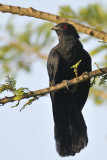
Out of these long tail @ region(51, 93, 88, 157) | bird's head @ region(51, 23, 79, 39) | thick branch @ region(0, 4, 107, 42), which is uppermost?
bird's head @ region(51, 23, 79, 39)

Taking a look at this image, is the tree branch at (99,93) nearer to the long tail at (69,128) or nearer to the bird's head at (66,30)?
the long tail at (69,128)

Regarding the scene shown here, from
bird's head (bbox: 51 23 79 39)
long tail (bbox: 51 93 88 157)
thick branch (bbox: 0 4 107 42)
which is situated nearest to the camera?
thick branch (bbox: 0 4 107 42)

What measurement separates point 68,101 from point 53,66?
657 mm

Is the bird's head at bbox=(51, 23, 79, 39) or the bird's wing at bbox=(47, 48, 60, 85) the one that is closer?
the bird's wing at bbox=(47, 48, 60, 85)

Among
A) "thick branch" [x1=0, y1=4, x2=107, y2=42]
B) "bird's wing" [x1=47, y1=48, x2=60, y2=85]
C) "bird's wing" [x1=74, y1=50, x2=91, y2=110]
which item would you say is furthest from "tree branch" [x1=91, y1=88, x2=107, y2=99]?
"thick branch" [x1=0, y1=4, x2=107, y2=42]

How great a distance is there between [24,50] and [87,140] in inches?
77.4

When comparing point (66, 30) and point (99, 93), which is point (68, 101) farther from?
point (66, 30)

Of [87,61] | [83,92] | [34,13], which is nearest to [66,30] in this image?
[87,61]

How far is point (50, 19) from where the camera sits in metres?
5.21

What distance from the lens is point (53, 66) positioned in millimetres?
6078

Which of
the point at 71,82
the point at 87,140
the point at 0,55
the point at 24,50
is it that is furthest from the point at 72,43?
the point at 71,82

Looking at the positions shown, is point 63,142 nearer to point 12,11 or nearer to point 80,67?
point 80,67

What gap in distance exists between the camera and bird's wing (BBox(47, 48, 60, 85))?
603 centimetres

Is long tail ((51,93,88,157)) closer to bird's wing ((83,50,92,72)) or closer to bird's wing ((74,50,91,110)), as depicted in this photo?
bird's wing ((74,50,91,110))
